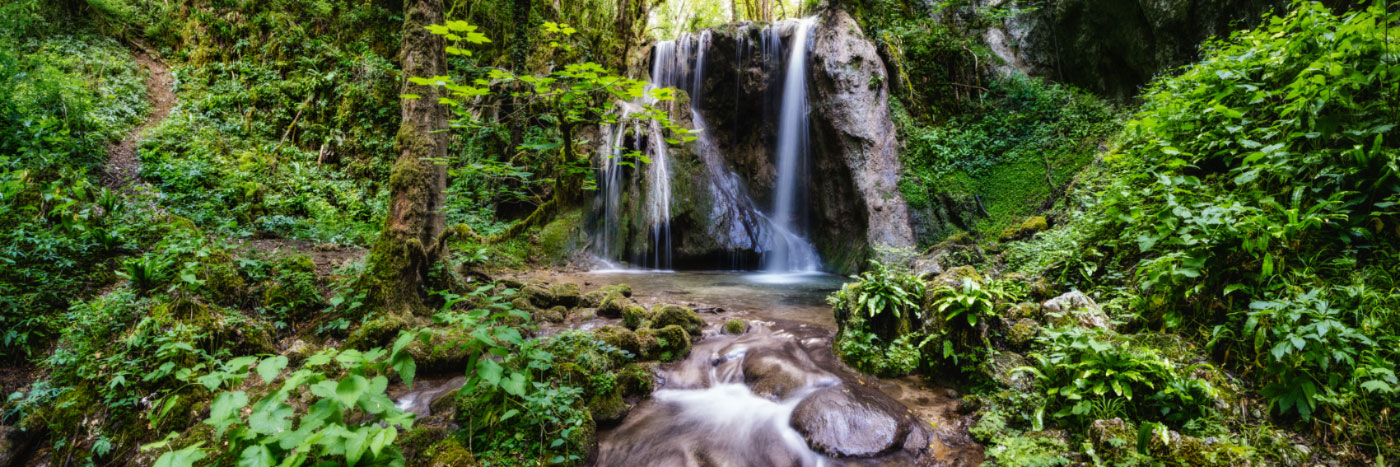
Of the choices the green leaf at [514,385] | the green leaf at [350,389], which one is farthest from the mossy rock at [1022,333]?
the green leaf at [350,389]

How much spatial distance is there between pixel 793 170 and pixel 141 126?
13.3 m

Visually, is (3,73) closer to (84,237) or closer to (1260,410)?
(84,237)

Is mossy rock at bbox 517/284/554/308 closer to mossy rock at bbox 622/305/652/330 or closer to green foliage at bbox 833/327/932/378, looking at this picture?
mossy rock at bbox 622/305/652/330

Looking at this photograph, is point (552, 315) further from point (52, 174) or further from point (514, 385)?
point (52, 174)

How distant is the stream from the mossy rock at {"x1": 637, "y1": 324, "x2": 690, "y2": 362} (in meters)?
0.12

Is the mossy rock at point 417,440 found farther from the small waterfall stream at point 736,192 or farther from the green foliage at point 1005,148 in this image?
the green foliage at point 1005,148

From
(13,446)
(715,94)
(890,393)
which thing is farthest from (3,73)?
(715,94)

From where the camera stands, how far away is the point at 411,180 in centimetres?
455

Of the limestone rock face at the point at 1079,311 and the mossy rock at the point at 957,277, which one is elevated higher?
the mossy rock at the point at 957,277

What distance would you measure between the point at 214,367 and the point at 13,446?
892 millimetres

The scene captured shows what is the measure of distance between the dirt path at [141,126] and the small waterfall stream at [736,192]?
772 cm

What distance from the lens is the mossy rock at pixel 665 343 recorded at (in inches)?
175

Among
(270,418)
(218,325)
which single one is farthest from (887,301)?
(218,325)

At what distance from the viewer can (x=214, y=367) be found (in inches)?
133
